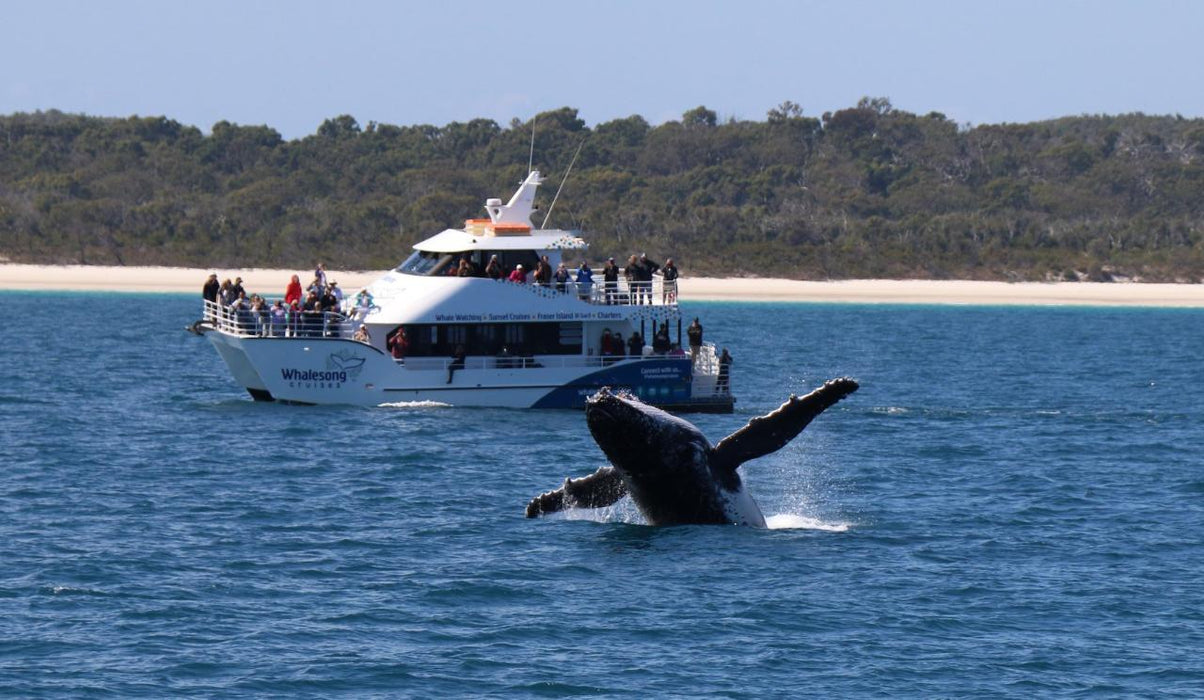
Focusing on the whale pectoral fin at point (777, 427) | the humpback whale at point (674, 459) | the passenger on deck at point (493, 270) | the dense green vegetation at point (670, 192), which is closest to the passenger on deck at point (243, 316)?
the passenger on deck at point (493, 270)

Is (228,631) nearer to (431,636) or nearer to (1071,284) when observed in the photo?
(431,636)

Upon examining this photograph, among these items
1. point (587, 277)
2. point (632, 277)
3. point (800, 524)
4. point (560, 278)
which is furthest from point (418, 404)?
point (800, 524)

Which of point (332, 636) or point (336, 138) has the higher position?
point (336, 138)

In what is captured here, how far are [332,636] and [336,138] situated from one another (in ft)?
491

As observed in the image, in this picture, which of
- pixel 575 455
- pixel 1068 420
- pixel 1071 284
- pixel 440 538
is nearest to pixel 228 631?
pixel 440 538

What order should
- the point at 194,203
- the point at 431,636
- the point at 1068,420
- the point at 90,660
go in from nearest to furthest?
the point at 90,660
the point at 431,636
the point at 1068,420
the point at 194,203

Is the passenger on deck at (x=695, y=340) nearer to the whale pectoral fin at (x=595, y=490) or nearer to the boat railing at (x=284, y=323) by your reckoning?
the boat railing at (x=284, y=323)

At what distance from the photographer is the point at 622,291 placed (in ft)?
147

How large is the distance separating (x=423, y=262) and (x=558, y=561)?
65.8 ft

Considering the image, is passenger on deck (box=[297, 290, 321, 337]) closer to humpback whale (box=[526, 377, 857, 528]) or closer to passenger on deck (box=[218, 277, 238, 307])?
passenger on deck (box=[218, 277, 238, 307])

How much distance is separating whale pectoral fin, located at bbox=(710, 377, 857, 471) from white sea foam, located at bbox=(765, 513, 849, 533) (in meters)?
3.08

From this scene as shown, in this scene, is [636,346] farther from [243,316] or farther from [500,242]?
[243,316]

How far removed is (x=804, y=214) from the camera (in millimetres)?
145125

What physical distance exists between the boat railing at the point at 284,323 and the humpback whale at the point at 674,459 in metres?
16.3
